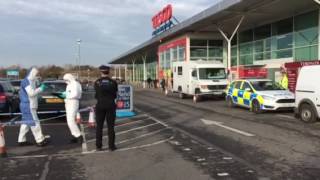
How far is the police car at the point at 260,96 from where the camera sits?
1688 cm

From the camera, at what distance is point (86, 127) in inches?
545

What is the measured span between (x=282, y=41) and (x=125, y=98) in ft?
51.9

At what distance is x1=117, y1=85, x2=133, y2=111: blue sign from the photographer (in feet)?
56.0

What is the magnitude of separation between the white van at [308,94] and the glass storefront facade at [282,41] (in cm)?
1157

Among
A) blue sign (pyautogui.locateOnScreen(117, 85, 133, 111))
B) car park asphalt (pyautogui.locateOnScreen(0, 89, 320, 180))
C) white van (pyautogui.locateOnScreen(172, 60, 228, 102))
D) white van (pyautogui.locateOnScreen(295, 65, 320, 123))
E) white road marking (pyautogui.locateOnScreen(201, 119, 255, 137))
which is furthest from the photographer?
white van (pyautogui.locateOnScreen(172, 60, 228, 102))

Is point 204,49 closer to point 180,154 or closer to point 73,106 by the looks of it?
point 73,106

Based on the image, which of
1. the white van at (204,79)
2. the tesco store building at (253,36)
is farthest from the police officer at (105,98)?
the white van at (204,79)

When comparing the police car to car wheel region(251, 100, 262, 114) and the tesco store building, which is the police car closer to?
car wheel region(251, 100, 262, 114)

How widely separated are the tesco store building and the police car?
6.09ft

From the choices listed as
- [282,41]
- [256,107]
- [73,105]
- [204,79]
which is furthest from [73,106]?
[282,41]

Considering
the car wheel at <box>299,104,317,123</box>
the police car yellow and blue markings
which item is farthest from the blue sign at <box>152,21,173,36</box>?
the car wheel at <box>299,104,317,123</box>

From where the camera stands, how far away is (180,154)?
339 inches

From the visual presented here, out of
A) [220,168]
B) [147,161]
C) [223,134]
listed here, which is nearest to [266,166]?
[220,168]

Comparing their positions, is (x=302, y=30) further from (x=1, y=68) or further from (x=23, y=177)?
(x=1, y=68)
